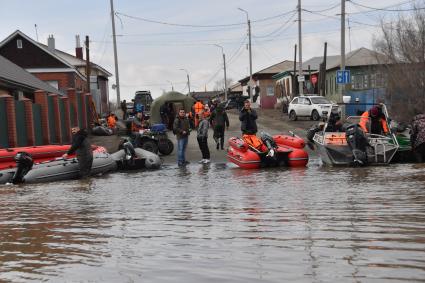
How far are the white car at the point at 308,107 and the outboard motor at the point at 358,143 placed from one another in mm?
19856

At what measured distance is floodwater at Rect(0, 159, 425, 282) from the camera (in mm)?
5008

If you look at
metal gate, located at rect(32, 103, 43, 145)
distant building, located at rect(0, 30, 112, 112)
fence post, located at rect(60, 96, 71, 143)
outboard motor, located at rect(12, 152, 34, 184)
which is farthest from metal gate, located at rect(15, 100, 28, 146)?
distant building, located at rect(0, 30, 112, 112)

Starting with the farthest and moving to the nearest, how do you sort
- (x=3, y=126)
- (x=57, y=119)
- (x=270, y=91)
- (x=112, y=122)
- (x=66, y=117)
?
(x=270, y=91), (x=112, y=122), (x=66, y=117), (x=57, y=119), (x=3, y=126)

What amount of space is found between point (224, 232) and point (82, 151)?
28.2 feet

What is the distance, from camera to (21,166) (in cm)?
1410

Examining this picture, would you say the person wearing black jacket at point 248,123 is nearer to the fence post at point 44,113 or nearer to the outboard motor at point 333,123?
the outboard motor at point 333,123

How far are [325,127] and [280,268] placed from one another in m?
10.9

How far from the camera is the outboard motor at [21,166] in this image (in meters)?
14.1

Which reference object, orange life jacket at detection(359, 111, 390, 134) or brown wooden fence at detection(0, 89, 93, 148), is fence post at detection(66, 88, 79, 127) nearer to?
brown wooden fence at detection(0, 89, 93, 148)

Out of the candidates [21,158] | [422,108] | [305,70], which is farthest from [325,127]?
[305,70]

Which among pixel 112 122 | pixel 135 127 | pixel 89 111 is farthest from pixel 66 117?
pixel 89 111

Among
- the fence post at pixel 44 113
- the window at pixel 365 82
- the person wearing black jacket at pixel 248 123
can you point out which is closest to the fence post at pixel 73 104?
the fence post at pixel 44 113

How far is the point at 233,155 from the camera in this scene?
15648 millimetres

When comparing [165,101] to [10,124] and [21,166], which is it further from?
[21,166]
